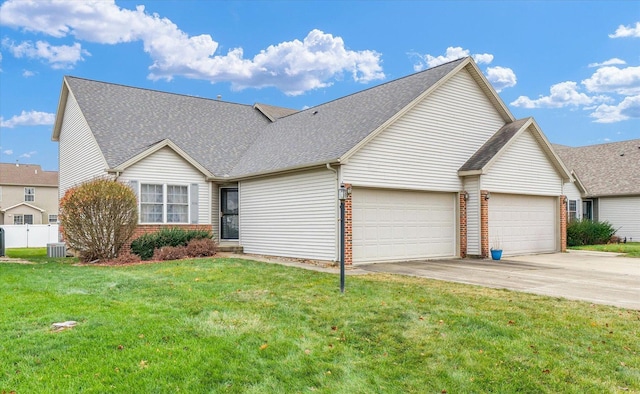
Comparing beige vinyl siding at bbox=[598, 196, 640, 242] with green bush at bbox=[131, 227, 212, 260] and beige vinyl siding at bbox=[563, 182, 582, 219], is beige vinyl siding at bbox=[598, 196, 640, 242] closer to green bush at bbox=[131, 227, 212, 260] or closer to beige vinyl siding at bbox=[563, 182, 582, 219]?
beige vinyl siding at bbox=[563, 182, 582, 219]

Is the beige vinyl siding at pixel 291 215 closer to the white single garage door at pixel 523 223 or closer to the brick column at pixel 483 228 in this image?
the brick column at pixel 483 228

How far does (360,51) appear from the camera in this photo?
990 inches

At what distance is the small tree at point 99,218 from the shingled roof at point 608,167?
84.3ft

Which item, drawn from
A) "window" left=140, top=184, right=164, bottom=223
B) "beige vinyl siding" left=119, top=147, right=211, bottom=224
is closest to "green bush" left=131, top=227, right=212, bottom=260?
"window" left=140, top=184, right=164, bottom=223

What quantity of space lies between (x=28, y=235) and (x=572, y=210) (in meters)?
33.2

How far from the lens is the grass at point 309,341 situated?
4.61 metres

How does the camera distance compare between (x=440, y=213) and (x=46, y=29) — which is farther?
(x=46, y=29)

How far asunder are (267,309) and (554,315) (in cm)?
433

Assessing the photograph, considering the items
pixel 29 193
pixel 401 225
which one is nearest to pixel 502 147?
pixel 401 225

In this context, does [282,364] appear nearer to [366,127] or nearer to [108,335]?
[108,335]

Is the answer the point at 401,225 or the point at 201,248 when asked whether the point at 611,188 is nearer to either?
the point at 401,225

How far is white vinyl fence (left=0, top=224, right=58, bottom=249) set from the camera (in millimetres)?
29953

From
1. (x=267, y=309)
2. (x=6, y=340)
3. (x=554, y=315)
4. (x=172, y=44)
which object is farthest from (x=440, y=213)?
(x=172, y=44)

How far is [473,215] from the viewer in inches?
643
